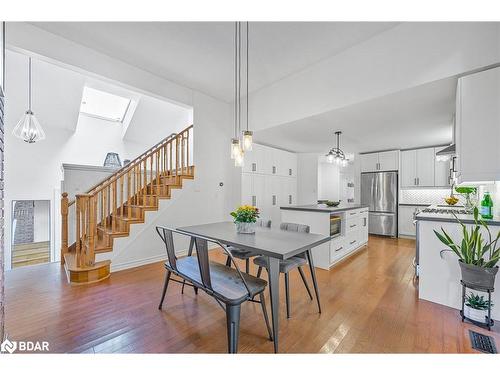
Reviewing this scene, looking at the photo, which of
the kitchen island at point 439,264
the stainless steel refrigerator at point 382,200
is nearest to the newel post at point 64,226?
the kitchen island at point 439,264

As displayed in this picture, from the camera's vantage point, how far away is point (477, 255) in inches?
76.2

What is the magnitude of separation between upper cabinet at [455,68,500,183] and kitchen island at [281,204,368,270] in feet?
5.07

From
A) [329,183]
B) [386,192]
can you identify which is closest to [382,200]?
[386,192]

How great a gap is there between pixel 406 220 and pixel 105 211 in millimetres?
6411

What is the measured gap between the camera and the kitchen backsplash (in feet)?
17.2

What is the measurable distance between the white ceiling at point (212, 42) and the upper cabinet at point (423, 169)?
3.85 meters

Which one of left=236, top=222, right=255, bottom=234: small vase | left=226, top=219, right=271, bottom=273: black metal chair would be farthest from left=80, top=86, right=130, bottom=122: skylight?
left=236, top=222, right=255, bottom=234: small vase

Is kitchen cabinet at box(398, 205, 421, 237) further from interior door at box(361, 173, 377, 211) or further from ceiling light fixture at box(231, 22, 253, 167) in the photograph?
ceiling light fixture at box(231, 22, 253, 167)

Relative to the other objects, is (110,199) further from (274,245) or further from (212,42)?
(274,245)

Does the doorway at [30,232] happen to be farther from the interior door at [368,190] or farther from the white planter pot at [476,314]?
the interior door at [368,190]
